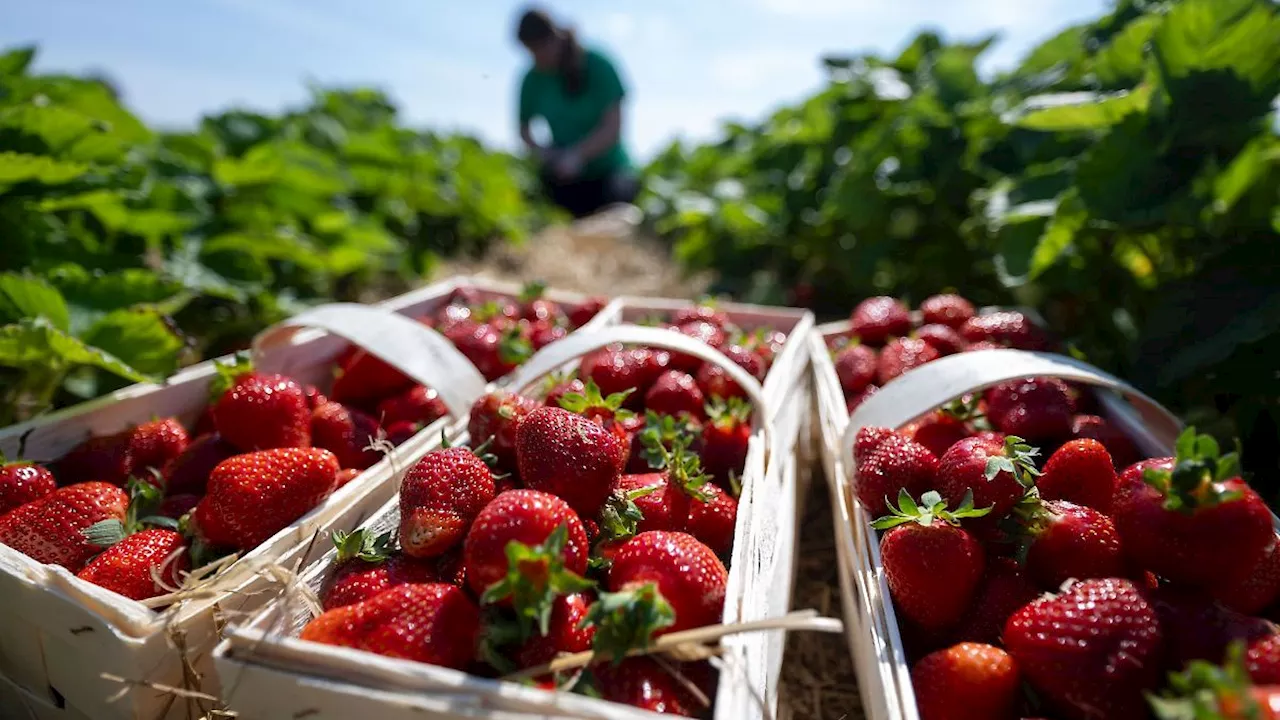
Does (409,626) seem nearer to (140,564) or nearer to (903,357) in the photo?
(140,564)

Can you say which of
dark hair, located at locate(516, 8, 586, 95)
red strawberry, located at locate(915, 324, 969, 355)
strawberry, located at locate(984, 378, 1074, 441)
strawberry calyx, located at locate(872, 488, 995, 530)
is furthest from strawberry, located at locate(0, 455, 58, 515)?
dark hair, located at locate(516, 8, 586, 95)

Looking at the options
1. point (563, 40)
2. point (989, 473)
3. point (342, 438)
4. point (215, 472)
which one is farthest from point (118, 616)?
point (563, 40)

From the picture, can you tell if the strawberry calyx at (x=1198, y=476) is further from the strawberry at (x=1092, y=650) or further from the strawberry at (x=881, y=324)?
the strawberry at (x=881, y=324)

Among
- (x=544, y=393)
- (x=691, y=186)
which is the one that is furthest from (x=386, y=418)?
(x=691, y=186)

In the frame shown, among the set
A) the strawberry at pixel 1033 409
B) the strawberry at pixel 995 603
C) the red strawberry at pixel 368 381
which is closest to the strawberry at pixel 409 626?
the strawberry at pixel 995 603

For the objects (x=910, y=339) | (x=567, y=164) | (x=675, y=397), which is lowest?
(x=675, y=397)

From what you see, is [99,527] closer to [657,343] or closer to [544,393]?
[544,393]

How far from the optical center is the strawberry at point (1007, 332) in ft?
6.22

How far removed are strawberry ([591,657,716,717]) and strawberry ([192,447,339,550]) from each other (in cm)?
64

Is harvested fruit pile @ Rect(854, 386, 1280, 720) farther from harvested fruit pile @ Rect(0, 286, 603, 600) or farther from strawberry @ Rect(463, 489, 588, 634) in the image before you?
harvested fruit pile @ Rect(0, 286, 603, 600)

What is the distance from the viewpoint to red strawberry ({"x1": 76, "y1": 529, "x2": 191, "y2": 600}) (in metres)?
1.18

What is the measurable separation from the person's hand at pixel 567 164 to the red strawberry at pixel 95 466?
560 cm

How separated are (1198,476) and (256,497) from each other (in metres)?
1.38

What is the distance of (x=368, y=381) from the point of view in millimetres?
1850
